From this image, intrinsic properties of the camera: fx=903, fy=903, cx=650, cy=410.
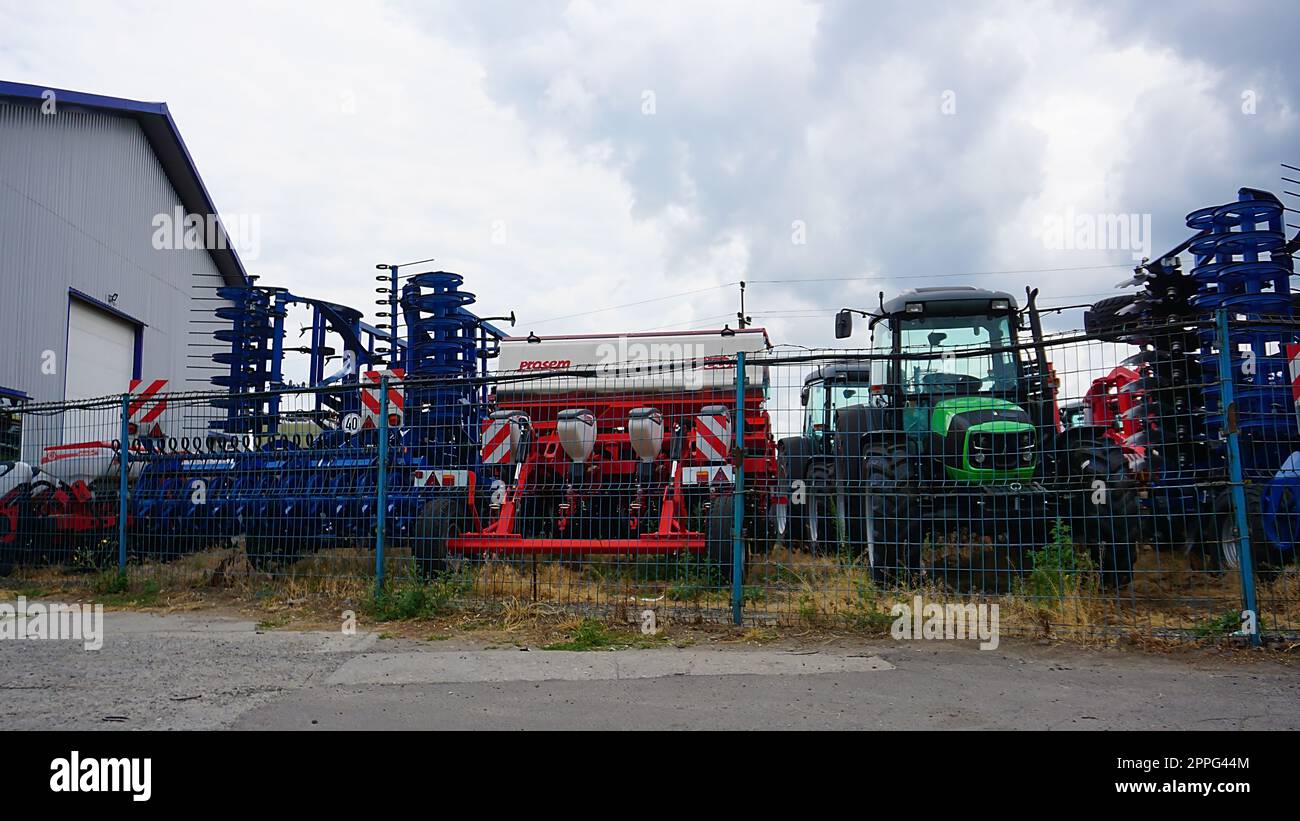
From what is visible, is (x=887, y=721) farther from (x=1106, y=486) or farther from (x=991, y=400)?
(x=991, y=400)

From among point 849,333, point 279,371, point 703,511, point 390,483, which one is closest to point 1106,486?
point 849,333

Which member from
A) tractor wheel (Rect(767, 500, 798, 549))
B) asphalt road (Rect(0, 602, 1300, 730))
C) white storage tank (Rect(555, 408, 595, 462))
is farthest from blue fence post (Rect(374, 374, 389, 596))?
tractor wheel (Rect(767, 500, 798, 549))

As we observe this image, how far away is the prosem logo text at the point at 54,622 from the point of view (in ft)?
23.9

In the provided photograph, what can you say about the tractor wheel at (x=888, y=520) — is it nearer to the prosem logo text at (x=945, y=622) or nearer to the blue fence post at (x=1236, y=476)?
the prosem logo text at (x=945, y=622)

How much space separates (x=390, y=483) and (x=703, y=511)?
9.88 ft

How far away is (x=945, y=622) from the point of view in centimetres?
676

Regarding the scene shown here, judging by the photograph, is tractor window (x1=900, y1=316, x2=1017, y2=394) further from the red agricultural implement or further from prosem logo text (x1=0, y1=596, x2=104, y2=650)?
prosem logo text (x1=0, y1=596, x2=104, y2=650)

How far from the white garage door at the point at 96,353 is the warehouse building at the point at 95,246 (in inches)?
1.2

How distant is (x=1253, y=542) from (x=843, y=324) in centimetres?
393

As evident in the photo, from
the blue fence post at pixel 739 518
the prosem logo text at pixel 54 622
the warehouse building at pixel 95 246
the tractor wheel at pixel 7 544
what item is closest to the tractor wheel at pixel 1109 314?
the blue fence post at pixel 739 518

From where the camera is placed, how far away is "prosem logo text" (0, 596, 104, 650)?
7.29 m

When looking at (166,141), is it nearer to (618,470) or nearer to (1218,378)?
(618,470)

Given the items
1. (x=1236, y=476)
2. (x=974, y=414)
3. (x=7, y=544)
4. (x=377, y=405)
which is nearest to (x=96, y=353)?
(x=7, y=544)

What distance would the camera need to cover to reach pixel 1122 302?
10.9m
